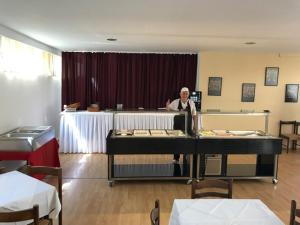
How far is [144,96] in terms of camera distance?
697cm

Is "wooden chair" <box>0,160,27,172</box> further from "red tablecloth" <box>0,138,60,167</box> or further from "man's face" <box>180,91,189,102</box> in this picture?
"man's face" <box>180,91,189,102</box>

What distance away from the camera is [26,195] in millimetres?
2324

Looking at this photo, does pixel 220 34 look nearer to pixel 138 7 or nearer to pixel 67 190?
pixel 138 7

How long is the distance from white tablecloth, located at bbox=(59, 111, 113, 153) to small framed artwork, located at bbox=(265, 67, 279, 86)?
3.64 m

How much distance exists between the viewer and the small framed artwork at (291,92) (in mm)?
6957

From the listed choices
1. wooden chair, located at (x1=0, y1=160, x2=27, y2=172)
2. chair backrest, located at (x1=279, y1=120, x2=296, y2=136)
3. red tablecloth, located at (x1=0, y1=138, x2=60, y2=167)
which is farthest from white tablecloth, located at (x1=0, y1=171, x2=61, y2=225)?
chair backrest, located at (x1=279, y1=120, x2=296, y2=136)

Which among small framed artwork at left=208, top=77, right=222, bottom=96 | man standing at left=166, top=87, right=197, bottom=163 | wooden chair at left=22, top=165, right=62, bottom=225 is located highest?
small framed artwork at left=208, top=77, right=222, bottom=96

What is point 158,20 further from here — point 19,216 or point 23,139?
point 19,216

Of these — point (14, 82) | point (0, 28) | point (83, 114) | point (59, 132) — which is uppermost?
point (0, 28)

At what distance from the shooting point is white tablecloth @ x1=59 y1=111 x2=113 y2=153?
243 inches

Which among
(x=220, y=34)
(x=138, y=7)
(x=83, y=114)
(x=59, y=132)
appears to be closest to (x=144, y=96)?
(x=83, y=114)

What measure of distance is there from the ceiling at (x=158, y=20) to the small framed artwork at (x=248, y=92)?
199 centimetres

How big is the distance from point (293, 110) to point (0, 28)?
626 cm

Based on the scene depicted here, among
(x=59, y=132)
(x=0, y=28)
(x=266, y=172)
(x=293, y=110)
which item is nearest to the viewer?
(x=0, y=28)
